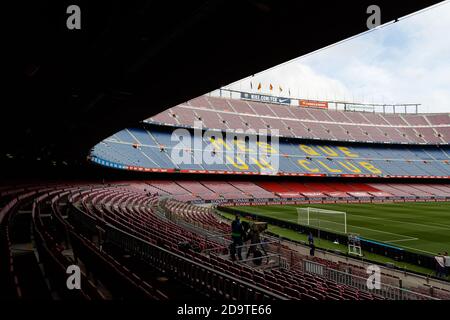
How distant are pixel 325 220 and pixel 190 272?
77.0 feet

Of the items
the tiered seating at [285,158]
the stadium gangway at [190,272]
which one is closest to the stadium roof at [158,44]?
the stadium gangway at [190,272]

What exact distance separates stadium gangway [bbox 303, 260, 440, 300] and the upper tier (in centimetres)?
4210

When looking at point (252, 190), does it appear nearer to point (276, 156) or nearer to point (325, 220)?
point (276, 156)

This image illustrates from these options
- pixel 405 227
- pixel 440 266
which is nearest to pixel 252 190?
pixel 405 227

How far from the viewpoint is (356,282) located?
11.2m

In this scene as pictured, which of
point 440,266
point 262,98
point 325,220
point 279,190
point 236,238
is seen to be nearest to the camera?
point 236,238

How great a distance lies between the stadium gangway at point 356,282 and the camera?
32.3ft

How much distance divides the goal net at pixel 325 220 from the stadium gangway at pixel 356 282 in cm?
1192

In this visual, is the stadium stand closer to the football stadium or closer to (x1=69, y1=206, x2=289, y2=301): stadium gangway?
the football stadium

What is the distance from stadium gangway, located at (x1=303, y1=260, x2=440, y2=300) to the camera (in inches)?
388

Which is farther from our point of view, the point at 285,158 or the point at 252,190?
the point at 285,158

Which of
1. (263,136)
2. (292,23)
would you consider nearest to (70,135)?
(292,23)

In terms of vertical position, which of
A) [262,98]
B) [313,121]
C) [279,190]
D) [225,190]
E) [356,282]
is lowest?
[279,190]
